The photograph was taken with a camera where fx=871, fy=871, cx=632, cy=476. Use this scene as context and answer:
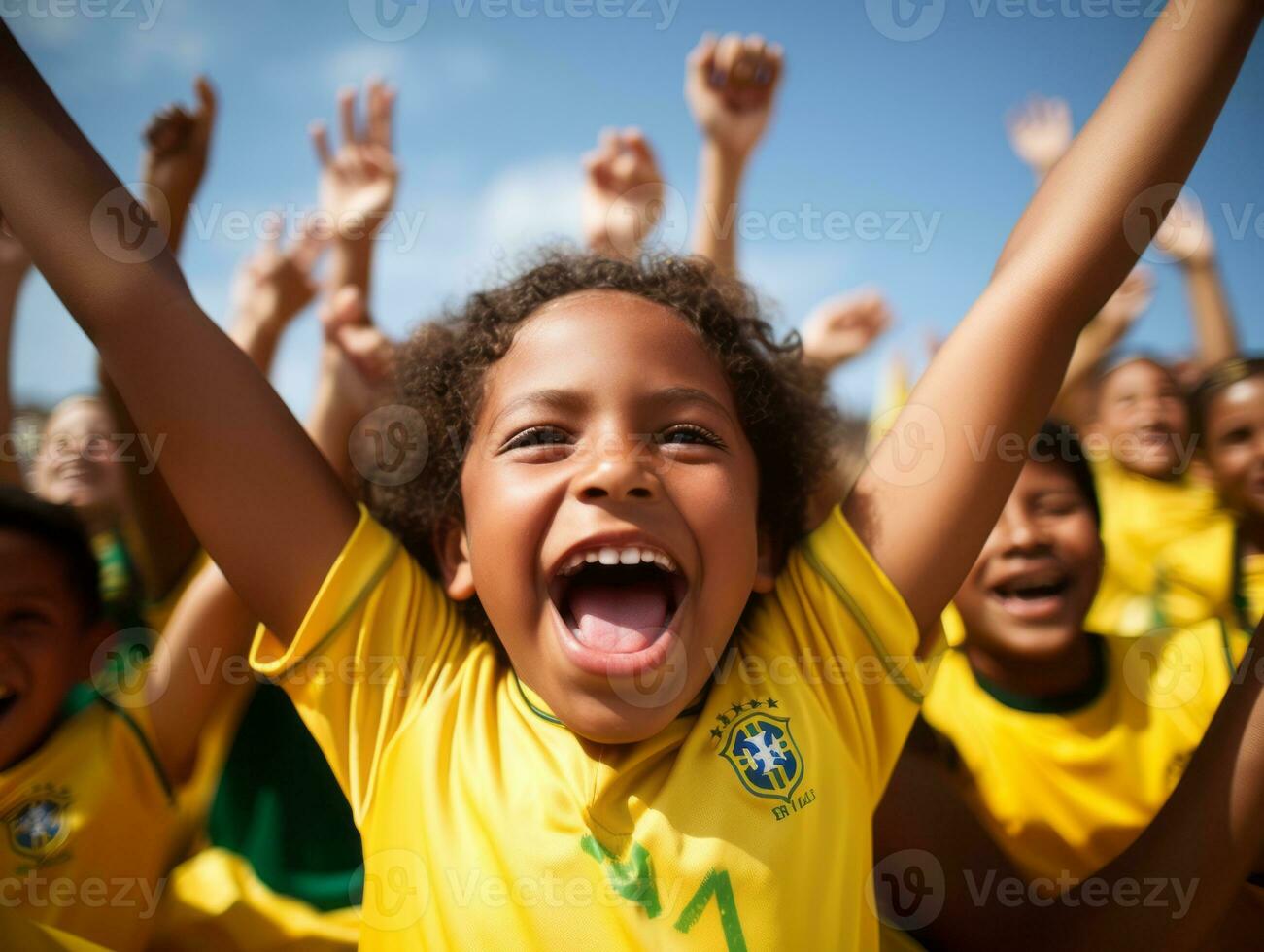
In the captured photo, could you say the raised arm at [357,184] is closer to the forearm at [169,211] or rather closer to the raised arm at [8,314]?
the forearm at [169,211]

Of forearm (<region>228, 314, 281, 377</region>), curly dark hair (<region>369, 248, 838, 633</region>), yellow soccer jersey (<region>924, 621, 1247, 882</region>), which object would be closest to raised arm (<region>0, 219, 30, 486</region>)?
forearm (<region>228, 314, 281, 377</region>)

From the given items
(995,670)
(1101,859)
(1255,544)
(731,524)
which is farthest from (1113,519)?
(731,524)

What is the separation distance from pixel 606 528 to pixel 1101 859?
1.44m

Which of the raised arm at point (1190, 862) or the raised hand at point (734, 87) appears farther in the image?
the raised hand at point (734, 87)

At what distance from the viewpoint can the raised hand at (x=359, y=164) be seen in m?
3.09

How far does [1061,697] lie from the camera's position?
2.01m

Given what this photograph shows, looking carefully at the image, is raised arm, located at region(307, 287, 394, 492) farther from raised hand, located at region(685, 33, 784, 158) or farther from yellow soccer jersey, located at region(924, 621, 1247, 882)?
yellow soccer jersey, located at region(924, 621, 1247, 882)

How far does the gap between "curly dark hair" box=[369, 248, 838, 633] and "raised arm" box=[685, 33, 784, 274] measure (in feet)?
3.20

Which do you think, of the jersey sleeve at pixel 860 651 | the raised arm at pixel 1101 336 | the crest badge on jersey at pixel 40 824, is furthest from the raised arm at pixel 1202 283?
the crest badge on jersey at pixel 40 824

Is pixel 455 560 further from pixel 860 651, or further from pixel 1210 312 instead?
pixel 1210 312

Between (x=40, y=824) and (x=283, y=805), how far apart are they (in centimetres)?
69

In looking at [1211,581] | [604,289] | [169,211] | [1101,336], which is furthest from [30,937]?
[1101,336]

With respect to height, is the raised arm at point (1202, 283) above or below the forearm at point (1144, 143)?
above

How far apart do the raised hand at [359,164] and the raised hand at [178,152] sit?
49 centimetres
